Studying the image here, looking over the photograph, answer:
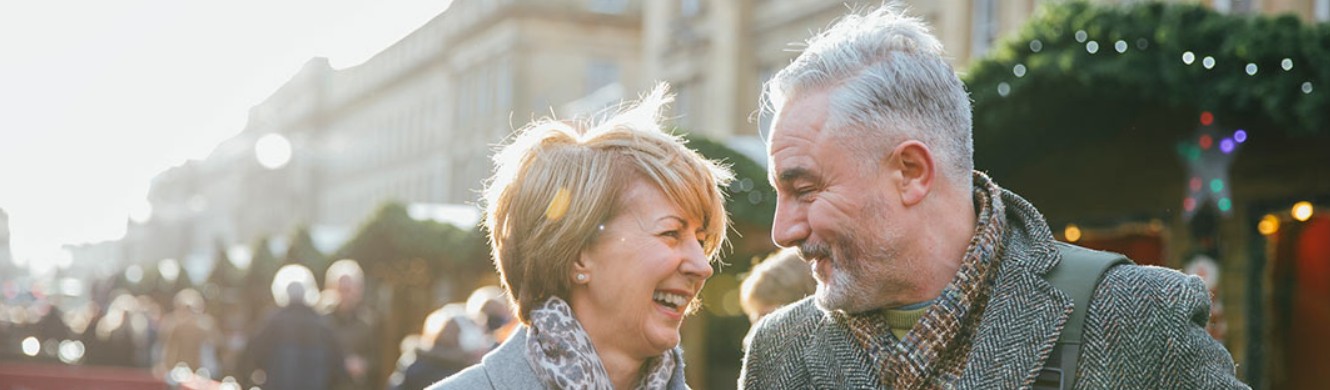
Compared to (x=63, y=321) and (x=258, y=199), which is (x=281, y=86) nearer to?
(x=258, y=199)

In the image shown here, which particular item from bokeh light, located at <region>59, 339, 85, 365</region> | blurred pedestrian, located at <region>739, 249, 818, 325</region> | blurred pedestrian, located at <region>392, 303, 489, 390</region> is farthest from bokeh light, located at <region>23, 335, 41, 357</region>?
blurred pedestrian, located at <region>739, 249, 818, 325</region>

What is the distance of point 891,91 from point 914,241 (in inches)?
10.5

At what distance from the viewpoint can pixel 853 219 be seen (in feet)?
8.18

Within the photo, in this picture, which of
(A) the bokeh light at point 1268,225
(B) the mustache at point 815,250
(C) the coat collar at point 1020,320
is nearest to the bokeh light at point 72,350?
(A) the bokeh light at point 1268,225

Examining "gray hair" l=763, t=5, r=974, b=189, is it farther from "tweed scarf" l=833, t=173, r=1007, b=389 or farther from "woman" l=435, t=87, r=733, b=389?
"woman" l=435, t=87, r=733, b=389

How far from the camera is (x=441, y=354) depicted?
7.06 metres

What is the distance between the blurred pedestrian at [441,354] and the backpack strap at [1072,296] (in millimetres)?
4792

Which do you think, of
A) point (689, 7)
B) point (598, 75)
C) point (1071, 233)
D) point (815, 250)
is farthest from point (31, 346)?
point (598, 75)

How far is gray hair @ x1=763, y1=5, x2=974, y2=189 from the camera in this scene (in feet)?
8.20

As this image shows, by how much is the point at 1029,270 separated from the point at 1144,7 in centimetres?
543

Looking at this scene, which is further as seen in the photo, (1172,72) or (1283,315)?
(1283,315)

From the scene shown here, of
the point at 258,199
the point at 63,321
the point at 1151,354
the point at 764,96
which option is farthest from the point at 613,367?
the point at 258,199

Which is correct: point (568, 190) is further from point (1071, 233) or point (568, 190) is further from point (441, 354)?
point (1071, 233)

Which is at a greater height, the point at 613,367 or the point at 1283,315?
the point at 613,367
